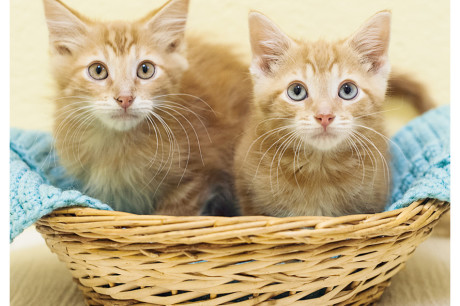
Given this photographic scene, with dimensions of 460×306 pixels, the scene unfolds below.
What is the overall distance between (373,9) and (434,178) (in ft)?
2.87

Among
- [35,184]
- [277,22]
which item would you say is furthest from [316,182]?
[277,22]

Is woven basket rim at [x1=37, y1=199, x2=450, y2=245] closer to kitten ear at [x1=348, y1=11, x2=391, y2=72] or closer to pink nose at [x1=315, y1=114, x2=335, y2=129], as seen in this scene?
pink nose at [x1=315, y1=114, x2=335, y2=129]

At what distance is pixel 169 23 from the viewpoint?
55.6 inches

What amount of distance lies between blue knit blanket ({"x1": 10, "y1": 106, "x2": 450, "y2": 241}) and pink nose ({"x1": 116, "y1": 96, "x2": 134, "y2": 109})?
0.79 feet

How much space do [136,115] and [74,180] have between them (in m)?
0.37

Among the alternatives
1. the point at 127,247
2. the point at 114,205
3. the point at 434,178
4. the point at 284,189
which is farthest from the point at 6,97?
the point at 434,178

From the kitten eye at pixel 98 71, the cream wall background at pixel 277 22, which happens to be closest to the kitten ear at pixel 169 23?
the kitten eye at pixel 98 71

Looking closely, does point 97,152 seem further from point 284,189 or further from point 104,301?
point 284,189

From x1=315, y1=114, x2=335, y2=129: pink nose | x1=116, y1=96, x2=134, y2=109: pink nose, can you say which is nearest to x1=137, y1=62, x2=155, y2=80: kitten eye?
x1=116, y1=96, x2=134, y2=109: pink nose

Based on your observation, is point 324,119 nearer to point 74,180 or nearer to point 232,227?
point 232,227

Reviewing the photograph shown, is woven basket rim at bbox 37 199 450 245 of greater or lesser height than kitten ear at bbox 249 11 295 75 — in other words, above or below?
below

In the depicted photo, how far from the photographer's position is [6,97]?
1408 millimetres

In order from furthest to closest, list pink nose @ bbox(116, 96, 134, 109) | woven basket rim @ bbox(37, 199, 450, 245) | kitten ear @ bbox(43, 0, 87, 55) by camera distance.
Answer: kitten ear @ bbox(43, 0, 87, 55) → pink nose @ bbox(116, 96, 134, 109) → woven basket rim @ bbox(37, 199, 450, 245)

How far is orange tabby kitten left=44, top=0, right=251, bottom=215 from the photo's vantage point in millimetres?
1298
